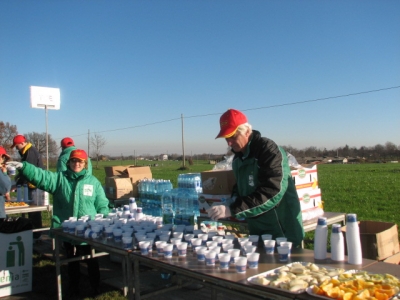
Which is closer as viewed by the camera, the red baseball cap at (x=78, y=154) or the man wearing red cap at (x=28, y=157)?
the red baseball cap at (x=78, y=154)

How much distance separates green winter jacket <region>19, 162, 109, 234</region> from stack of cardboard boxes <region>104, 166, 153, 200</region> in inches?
100

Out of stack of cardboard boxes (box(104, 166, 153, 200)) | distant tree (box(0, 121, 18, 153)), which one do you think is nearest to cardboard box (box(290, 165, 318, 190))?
stack of cardboard boxes (box(104, 166, 153, 200))

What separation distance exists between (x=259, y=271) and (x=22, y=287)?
13.0 feet

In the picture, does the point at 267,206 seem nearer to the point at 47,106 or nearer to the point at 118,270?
the point at 118,270

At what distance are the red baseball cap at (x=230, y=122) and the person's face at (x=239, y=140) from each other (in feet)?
0.27

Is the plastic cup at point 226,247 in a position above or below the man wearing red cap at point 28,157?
below

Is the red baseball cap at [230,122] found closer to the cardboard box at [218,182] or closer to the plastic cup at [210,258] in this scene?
the plastic cup at [210,258]

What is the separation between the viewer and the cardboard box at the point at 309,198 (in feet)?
15.1

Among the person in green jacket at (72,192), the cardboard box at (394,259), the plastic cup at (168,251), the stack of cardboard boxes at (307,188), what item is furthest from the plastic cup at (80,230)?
the cardboard box at (394,259)

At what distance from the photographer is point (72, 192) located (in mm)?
4594

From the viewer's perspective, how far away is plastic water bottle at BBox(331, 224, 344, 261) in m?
2.46

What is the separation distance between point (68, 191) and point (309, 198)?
9.63ft

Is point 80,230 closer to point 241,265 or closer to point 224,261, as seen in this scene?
point 224,261

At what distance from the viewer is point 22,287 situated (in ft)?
16.5
